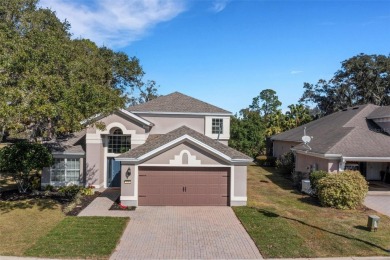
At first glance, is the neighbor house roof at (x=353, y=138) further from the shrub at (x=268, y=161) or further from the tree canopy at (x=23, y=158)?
the tree canopy at (x=23, y=158)

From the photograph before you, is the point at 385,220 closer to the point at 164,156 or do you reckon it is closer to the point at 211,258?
the point at 211,258

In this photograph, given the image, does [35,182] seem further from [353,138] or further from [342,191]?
[353,138]

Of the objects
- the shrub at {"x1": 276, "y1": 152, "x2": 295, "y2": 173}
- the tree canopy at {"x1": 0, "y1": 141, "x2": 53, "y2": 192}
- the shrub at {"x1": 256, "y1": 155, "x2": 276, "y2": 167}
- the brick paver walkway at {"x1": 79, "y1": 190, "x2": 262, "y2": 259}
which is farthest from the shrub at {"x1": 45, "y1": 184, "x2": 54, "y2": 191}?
the shrub at {"x1": 256, "y1": 155, "x2": 276, "y2": 167}

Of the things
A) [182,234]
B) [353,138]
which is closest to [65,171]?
[182,234]

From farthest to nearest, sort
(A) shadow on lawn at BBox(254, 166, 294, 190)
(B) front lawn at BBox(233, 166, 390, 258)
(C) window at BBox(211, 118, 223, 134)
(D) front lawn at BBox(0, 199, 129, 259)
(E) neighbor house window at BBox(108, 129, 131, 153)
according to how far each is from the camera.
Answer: (C) window at BBox(211, 118, 223, 134), (A) shadow on lawn at BBox(254, 166, 294, 190), (E) neighbor house window at BBox(108, 129, 131, 153), (B) front lawn at BBox(233, 166, 390, 258), (D) front lawn at BBox(0, 199, 129, 259)

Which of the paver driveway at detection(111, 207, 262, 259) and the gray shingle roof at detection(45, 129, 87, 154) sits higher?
the gray shingle roof at detection(45, 129, 87, 154)

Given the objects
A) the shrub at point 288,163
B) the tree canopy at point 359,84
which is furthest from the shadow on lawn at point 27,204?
the tree canopy at point 359,84

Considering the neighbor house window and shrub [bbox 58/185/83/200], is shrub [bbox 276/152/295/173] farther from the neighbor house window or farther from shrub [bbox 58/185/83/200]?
shrub [bbox 58/185/83/200]
